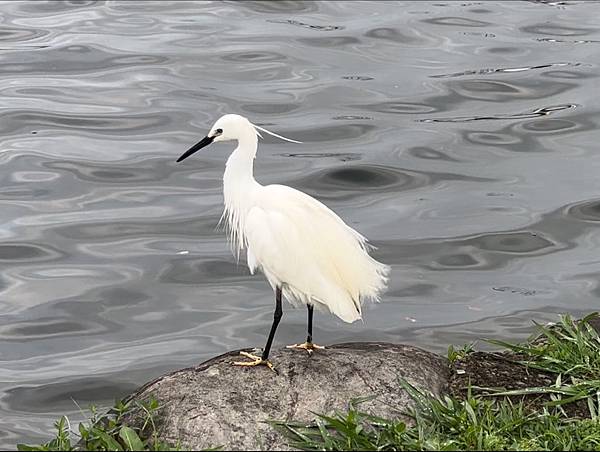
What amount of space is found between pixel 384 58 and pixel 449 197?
416cm

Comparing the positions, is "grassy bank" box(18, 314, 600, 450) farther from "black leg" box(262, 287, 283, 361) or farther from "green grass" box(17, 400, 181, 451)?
"black leg" box(262, 287, 283, 361)

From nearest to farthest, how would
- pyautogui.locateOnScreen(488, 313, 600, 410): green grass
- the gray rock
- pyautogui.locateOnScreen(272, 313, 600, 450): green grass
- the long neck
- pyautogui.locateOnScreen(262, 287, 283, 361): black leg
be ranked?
pyautogui.locateOnScreen(272, 313, 600, 450): green grass < the gray rock < pyautogui.locateOnScreen(488, 313, 600, 410): green grass < pyautogui.locateOnScreen(262, 287, 283, 361): black leg < the long neck

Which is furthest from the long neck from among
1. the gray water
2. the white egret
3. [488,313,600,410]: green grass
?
the gray water

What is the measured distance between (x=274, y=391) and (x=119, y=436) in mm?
782

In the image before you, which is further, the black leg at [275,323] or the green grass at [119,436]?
the black leg at [275,323]

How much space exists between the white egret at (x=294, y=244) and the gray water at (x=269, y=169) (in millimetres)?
2490

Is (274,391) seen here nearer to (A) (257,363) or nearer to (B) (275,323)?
(A) (257,363)

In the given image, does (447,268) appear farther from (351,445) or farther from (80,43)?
(80,43)

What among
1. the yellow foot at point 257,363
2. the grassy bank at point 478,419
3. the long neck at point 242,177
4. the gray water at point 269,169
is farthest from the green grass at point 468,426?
the gray water at point 269,169

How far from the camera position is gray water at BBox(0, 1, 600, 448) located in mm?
8945

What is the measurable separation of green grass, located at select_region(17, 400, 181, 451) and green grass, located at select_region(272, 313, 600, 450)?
0.59m

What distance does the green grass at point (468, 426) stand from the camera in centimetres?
513

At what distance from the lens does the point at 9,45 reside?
15.3 m

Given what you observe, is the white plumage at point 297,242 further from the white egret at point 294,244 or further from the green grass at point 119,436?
the green grass at point 119,436
